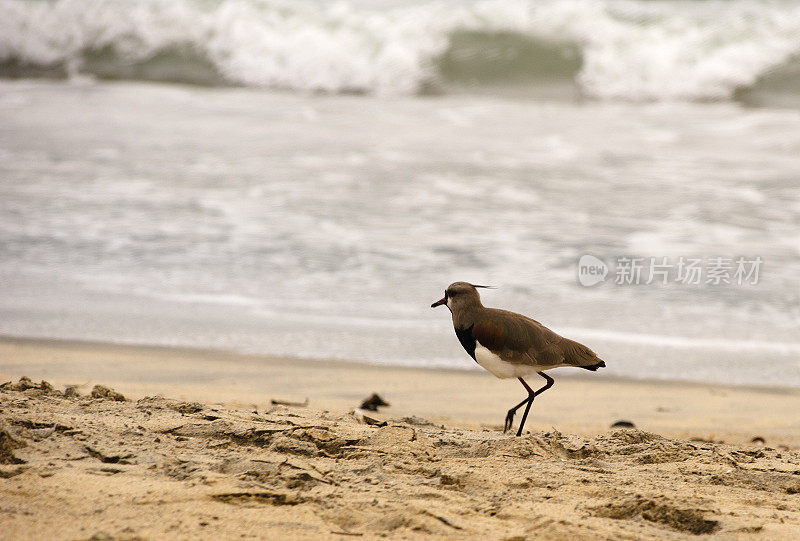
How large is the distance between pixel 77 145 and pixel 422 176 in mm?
4043

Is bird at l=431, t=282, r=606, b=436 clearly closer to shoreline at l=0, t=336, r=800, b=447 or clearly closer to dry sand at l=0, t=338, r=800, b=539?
dry sand at l=0, t=338, r=800, b=539

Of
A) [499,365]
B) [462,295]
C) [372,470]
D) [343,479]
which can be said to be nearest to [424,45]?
[462,295]

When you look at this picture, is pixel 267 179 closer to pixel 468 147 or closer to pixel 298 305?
pixel 468 147

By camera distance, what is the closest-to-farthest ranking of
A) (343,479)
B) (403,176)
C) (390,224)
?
(343,479), (390,224), (403,176)

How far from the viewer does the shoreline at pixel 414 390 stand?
4.57m

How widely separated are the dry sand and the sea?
92cm

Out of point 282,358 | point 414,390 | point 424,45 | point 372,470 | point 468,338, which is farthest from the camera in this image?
point 424,45

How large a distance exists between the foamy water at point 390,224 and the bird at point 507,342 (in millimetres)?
1652

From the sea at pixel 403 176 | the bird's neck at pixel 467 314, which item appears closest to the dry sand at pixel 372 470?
the bird's neck at pixel 467 314

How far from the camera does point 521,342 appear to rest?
3.63 meters

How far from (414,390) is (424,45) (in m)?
10.3

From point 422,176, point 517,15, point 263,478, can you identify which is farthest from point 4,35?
point 263,478

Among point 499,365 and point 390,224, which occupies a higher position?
point 390,224

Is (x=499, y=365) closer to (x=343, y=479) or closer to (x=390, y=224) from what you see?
(x=343, y=479)
